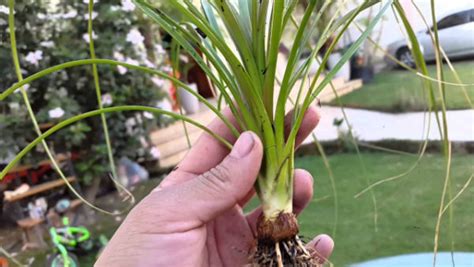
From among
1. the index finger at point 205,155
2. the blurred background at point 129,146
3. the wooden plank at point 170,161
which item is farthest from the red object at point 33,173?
the index finger at point 205,155

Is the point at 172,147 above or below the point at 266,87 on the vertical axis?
below

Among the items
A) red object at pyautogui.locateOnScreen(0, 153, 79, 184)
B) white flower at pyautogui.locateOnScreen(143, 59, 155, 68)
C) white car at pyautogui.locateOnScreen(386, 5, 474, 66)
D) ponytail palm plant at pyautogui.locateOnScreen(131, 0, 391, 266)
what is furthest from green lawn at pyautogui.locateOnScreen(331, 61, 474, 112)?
ponytail palm plant at pyautogui.locateOnScreen(131, 0, 391, 266)

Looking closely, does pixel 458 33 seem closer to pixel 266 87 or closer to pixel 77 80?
pixel 266 87

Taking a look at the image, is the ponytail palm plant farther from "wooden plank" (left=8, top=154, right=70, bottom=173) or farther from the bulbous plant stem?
"wooden plank" (left=8, top=154, right=70, bottom=173)

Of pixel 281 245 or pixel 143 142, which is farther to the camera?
pixel 143 142

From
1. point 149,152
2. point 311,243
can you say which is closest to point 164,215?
point 311,243

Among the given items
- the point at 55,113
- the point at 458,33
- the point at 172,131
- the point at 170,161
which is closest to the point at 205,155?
the point at 458,33
